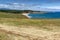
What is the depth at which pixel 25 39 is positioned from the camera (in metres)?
19.2

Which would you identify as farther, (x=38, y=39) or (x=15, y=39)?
(x=38, y=39)

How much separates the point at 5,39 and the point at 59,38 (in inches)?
221

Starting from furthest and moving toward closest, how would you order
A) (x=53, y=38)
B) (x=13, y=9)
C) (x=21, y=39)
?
1. (x=13, y=9)
2. (x=53, y=38)
3. (x=21, y=39)

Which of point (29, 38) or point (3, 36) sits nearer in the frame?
point (3, 36)

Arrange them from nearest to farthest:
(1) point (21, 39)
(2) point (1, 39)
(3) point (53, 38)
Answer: (2) point (1, 39) → (1) point (21, 39) → (3) point (53, 38)

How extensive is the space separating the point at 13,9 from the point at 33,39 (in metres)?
97.4

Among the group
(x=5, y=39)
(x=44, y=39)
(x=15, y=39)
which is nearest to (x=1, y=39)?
(x=5, y=39)

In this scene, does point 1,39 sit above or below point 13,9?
above

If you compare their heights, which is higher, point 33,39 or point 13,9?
point 33,39

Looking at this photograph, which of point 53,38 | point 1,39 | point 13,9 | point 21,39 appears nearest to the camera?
point 1,39

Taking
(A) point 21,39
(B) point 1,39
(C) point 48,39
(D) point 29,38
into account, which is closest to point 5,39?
(B) point 1,39

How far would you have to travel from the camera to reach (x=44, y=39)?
782 inches

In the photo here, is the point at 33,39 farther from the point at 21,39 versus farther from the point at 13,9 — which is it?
the point at 13,9

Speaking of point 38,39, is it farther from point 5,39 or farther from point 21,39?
point 5,39
